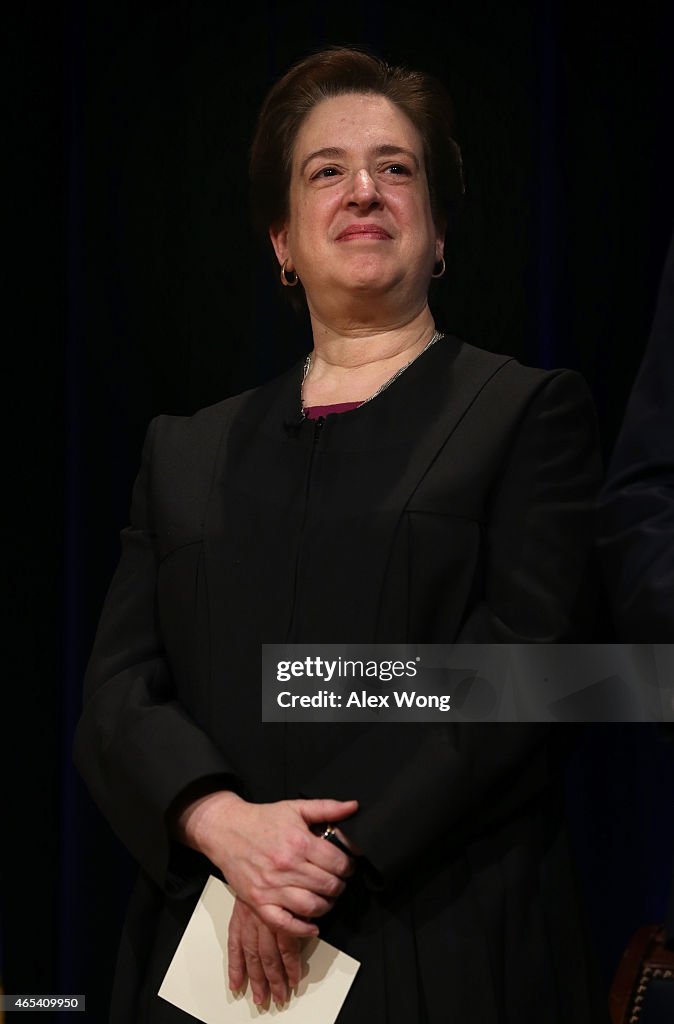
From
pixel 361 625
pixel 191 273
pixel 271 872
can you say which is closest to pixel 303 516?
pixel 361 625

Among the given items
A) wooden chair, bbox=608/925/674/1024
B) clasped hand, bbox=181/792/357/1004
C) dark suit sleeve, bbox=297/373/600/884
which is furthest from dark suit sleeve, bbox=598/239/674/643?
wooden chair, bbox=608/925/674/1024

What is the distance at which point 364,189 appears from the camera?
72.9 inches

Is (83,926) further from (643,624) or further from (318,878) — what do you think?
(643,624)

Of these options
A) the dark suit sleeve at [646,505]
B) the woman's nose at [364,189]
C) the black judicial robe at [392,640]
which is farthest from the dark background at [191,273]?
the dark suit sleeve at [646,505]

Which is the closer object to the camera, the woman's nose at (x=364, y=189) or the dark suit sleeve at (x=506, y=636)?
the dark suit sleeve at (x=506, y=636)

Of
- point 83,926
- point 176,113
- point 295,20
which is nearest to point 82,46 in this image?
point 176,113

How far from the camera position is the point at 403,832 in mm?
1518

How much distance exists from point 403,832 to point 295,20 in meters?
1.37

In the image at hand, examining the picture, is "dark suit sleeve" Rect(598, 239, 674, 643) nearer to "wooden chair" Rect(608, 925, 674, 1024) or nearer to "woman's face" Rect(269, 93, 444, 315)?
"woman's face" Rect(269, 93, 444, 315)

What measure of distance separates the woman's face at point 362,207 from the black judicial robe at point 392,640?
6.0 inches

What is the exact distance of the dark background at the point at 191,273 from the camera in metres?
2.15

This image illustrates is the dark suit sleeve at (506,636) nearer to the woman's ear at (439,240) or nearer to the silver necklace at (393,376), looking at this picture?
the silver necklace at (393,376)

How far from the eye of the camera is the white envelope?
1.57 m

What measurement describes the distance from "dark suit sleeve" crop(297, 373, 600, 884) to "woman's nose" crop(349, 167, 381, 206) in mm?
354
